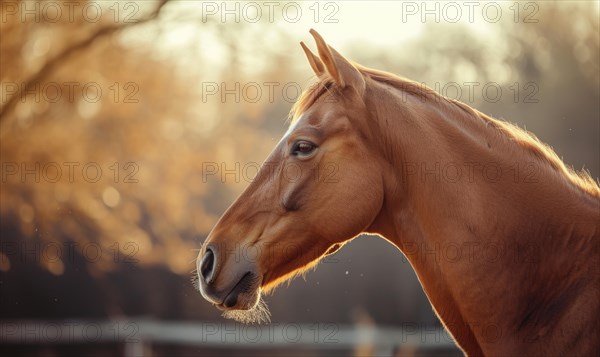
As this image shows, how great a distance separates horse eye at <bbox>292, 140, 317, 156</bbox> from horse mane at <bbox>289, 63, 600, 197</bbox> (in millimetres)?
246

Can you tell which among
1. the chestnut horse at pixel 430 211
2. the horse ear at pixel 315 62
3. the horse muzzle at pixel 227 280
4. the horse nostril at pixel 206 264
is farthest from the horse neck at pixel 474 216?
the horse nostril at pixel 206 264

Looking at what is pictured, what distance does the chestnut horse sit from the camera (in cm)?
335

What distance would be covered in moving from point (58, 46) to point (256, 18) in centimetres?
299

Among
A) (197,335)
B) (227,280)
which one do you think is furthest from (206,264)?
(197,335)

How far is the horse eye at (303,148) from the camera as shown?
361 cm

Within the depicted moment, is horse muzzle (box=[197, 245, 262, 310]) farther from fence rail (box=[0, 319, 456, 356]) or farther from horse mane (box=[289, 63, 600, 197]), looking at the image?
fence rail (box=[0, 319, 456, 356])

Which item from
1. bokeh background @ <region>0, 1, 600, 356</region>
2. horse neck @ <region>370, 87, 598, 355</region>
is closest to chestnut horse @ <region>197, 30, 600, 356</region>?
horse neck @ <region>370, 87, 598, 355</region>

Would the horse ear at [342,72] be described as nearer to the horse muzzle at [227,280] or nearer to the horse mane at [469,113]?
the horse mane at [469,113]

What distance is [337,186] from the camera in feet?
11.8

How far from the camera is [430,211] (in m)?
3.49

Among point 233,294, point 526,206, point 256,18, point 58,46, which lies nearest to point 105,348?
point 58,46

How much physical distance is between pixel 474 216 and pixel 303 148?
0.86 meters

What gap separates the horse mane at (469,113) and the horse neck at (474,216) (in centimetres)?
5

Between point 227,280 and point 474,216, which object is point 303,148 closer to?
point 227,280
